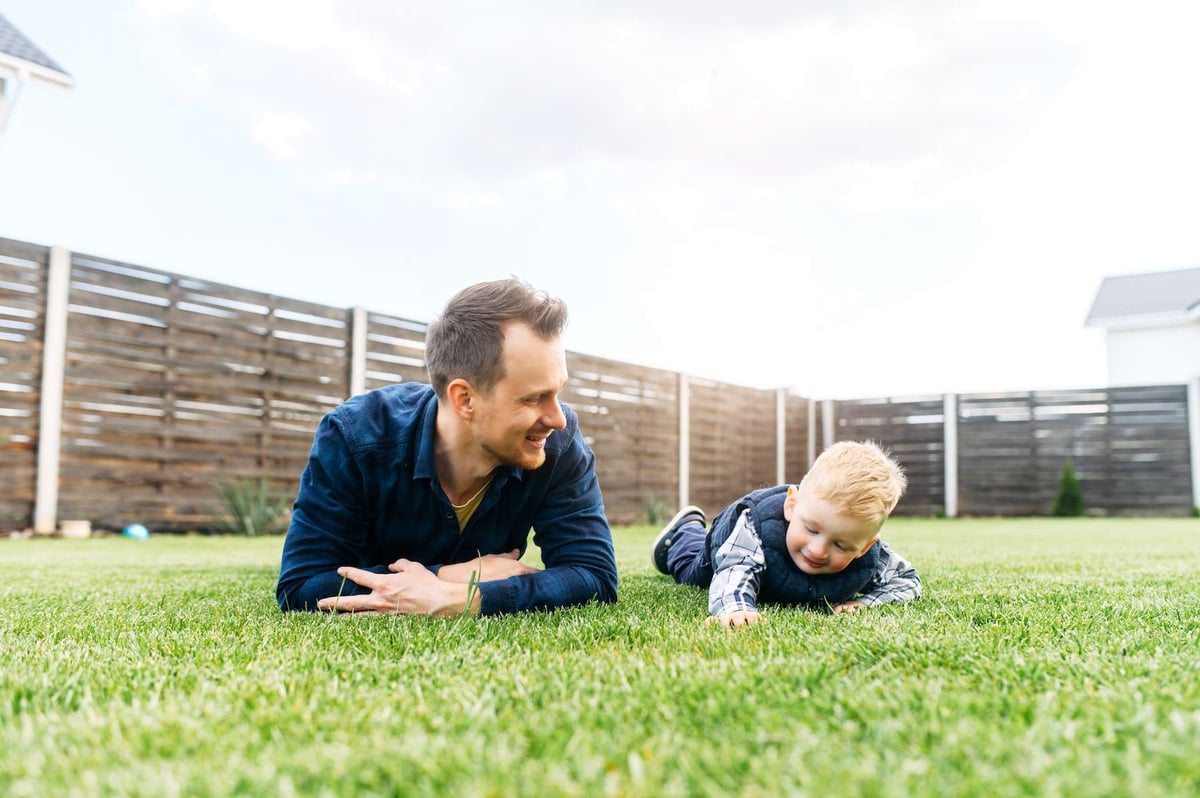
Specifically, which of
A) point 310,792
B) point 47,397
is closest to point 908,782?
point 310,792

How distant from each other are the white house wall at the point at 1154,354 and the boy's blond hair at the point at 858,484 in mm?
19475

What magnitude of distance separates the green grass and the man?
0.15 meters

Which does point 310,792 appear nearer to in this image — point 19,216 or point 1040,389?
point 19,216

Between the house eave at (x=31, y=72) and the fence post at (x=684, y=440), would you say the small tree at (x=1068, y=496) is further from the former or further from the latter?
the house eave at (x=31, y=72)

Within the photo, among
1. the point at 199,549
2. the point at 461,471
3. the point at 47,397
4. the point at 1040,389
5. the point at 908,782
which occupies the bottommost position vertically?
the point at 199,549

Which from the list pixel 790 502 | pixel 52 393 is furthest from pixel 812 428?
pixel 790 502

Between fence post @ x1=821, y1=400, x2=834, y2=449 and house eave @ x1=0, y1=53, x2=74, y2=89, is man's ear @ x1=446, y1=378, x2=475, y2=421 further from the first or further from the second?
fence post @ x1=821, y1=400, x2=834, y2=449

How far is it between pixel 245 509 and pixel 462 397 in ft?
18.3

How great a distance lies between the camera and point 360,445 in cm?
221

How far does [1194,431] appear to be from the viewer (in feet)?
38.4

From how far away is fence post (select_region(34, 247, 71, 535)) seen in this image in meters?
6.18

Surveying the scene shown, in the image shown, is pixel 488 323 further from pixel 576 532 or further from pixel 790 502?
pixel 790 502

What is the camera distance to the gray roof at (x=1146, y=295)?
18859 mm

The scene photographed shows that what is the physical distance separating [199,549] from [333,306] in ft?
10.5
